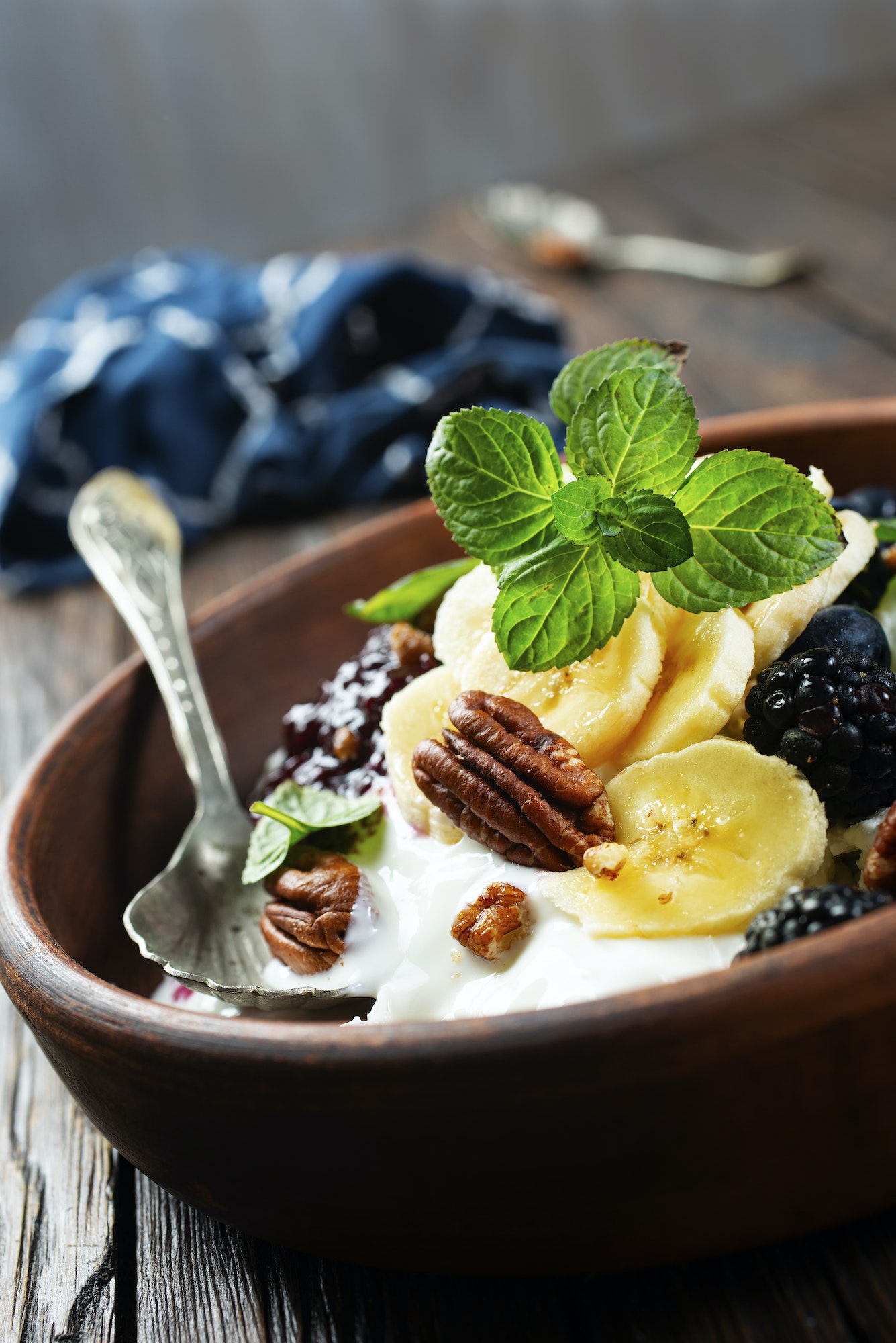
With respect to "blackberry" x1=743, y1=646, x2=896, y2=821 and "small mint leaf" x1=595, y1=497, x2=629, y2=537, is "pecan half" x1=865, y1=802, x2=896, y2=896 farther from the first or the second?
"small mint leaf" x1=595, y1=497, x2=629, y2=537

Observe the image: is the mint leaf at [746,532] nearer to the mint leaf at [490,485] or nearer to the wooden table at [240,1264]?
the mint leaf at [490,485]

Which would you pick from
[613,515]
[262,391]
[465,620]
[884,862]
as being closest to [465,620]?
[465,620]

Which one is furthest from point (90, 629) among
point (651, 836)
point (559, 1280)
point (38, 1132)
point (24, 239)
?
point (24, 239)

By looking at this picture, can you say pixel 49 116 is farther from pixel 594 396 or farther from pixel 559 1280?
pixel 559 1280

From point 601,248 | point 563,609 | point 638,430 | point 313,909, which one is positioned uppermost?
point 638,430

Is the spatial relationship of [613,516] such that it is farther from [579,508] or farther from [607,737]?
[607,737]

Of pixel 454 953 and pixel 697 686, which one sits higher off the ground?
pixel 697 686

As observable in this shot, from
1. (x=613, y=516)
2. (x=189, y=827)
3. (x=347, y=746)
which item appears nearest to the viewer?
(x=613, y=516)
